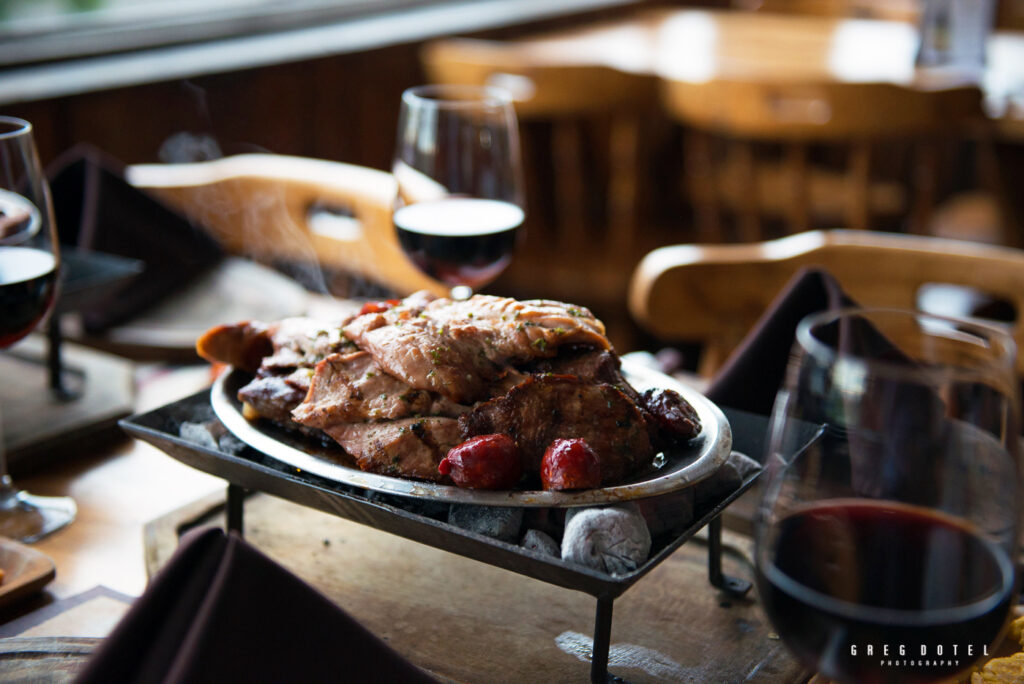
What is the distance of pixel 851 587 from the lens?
53 centimetres

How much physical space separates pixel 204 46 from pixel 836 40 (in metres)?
2.48

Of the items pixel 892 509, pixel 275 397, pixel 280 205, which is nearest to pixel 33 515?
pixel 275 397

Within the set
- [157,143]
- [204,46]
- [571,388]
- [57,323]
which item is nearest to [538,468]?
[571,388]

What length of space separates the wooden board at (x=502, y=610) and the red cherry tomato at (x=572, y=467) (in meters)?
0.17

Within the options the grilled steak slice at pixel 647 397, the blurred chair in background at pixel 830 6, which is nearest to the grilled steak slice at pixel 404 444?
the grilled steak slice at pixel 647 397

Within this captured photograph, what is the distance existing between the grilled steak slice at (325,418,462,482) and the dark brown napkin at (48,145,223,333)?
921 mm

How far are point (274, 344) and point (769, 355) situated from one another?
1.71 ft

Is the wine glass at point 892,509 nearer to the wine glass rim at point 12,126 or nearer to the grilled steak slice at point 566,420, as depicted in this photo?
the grilled steak slice at point 566,420

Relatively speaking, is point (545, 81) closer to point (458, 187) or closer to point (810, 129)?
point (810, 129)

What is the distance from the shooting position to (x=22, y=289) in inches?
37.7

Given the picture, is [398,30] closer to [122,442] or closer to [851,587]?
[122,442]

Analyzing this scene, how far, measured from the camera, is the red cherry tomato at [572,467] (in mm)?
781

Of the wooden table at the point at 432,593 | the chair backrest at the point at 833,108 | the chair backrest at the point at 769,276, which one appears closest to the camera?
the wooden table at the point at 432,593

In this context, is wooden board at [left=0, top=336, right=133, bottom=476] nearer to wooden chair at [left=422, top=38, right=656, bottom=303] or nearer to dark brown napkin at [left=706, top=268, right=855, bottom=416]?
dark brown napkin at [left=706, top=268, right=855, bottom=416]
